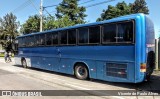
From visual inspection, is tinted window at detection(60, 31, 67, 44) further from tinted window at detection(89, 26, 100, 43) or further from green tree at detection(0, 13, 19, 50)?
green tree at detection(0, 13, 19, 50)

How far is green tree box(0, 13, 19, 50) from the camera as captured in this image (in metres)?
67.4

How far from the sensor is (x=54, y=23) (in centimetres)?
3781

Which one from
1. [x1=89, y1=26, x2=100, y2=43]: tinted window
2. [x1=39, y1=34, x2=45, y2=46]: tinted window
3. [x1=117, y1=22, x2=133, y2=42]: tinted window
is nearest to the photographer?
[x1=117, y1=22, x2=133, y2=42]: tinted window

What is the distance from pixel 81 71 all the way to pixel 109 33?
9.73ft

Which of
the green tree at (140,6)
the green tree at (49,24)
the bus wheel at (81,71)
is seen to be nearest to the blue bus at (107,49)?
the bus wheel at (81,71)

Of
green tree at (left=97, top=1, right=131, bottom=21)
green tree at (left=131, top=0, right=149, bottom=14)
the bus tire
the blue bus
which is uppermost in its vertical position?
green tree at (left=131, top=0, right=149, bottom=14)

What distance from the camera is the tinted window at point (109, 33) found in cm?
1103

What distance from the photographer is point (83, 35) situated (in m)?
12.9

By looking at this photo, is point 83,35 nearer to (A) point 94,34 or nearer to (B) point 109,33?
(A) point 94,34

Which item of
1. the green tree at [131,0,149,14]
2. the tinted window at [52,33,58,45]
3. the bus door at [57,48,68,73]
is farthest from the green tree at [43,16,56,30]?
the green tree at [131,0,149,14]

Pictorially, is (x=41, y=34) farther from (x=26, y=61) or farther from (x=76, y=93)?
(x=76, y=93)

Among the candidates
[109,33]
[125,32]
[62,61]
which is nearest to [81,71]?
[62,61]

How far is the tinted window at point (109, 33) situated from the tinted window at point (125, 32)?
12.8 inches

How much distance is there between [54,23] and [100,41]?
26.7 m
